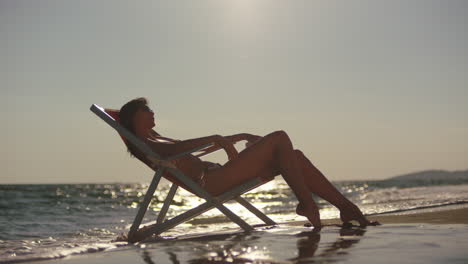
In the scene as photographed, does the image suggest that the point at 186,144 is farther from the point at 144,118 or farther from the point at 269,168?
the point at 269,168

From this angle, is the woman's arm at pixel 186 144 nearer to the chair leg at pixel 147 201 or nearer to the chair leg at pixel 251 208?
the chair leg at pixel 147 201

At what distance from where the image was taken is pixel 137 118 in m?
4.77

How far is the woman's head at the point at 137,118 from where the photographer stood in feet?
15.6

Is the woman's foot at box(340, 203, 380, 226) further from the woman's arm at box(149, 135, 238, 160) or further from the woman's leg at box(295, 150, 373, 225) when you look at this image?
the woman's arm at box(149, 135, 238, 160)

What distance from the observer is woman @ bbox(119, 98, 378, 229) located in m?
4.61

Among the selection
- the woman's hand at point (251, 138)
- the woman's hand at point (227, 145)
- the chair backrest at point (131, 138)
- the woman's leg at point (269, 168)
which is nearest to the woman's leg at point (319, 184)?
the woman's leg at point (269, 168)

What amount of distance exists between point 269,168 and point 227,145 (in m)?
0.43

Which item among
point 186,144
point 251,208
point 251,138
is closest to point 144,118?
point 186,144

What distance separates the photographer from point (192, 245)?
387 centimetres

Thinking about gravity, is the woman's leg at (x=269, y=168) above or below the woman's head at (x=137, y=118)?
below

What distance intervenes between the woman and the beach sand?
14.2 inches

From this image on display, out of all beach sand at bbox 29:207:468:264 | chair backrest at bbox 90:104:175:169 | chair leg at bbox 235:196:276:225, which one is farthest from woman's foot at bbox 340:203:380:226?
chair backrest at bbox 90:104:175:169

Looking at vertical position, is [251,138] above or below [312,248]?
above

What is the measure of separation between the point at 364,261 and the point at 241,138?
2.30 meters
